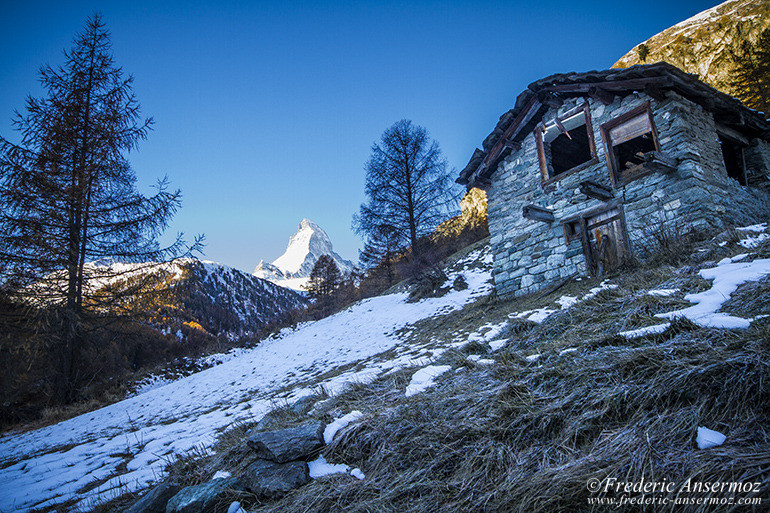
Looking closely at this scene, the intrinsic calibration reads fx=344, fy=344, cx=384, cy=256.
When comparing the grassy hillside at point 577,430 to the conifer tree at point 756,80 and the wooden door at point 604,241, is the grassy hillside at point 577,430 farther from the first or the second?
the conifer tree at point 756,80

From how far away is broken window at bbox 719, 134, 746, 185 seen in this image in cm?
909

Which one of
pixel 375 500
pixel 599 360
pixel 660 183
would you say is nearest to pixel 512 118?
pixel 660 183

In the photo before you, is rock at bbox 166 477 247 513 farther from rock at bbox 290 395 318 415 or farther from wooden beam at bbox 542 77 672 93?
wooden beam at bbox 542 77 672 93

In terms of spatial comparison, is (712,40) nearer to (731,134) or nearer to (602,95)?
(731,134)

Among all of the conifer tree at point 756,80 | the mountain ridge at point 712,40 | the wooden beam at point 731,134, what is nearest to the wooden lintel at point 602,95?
the wooden beam at point 731,134

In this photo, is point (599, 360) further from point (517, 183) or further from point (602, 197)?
point (517, 183)

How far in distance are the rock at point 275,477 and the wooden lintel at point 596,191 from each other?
7592mm

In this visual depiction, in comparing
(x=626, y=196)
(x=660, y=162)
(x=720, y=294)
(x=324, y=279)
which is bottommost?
(x=720, y=294)

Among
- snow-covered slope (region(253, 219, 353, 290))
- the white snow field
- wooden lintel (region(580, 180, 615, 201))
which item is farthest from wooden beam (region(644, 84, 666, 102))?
snow-covered slope (region(253, 219, 353, 290))

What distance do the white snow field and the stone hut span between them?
11.2ft

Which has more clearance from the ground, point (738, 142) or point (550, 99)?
point (550, 99)

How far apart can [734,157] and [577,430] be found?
1229 cm

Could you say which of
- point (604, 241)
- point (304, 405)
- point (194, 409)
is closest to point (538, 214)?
point (604, 241)

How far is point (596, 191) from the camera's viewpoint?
24.8ft
